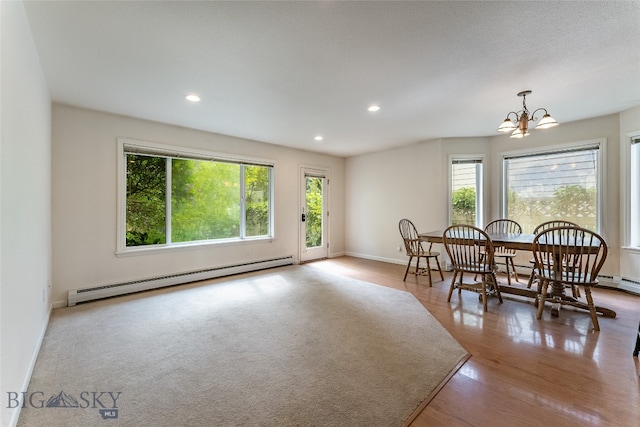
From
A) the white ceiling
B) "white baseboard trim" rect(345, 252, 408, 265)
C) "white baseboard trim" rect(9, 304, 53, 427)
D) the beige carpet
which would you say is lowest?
the beige carpet

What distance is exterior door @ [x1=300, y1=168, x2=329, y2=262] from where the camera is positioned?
5707mm

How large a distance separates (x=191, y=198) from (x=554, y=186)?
5863mm

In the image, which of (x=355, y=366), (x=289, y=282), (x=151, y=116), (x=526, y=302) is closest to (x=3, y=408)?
(x=355, y=366)

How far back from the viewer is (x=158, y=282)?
149 inches

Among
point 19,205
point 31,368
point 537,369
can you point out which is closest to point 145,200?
point 19,205

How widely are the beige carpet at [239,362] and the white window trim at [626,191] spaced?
317 centimetres

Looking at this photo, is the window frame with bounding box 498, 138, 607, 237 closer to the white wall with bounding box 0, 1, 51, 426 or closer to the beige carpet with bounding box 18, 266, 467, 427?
the beige carpet with bounding box 18, 266, 467, 427

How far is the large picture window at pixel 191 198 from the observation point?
12.3 feet

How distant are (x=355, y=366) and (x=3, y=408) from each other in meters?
1.91

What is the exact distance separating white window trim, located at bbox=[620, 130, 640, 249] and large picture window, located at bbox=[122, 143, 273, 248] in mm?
5422

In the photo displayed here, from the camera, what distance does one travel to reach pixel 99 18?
1.78m

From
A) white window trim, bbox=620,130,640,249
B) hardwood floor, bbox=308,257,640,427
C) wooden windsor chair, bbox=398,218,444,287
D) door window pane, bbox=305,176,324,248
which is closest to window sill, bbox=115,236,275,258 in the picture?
door window pane, bbox=305,176,324,248

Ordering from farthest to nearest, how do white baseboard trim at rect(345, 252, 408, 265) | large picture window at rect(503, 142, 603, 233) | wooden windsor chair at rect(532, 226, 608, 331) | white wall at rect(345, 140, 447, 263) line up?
white baseboard trim at rect(345, 252, 408, 265) < white wall at rect(345, 140, 447, 263) < large picture window at rect(503, 142, 603, 233) < wooden windsor chair at rect(532, 226, 608, 331)

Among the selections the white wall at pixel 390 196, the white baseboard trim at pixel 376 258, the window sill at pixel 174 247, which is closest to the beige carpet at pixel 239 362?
the window sill at pixel 174 247
